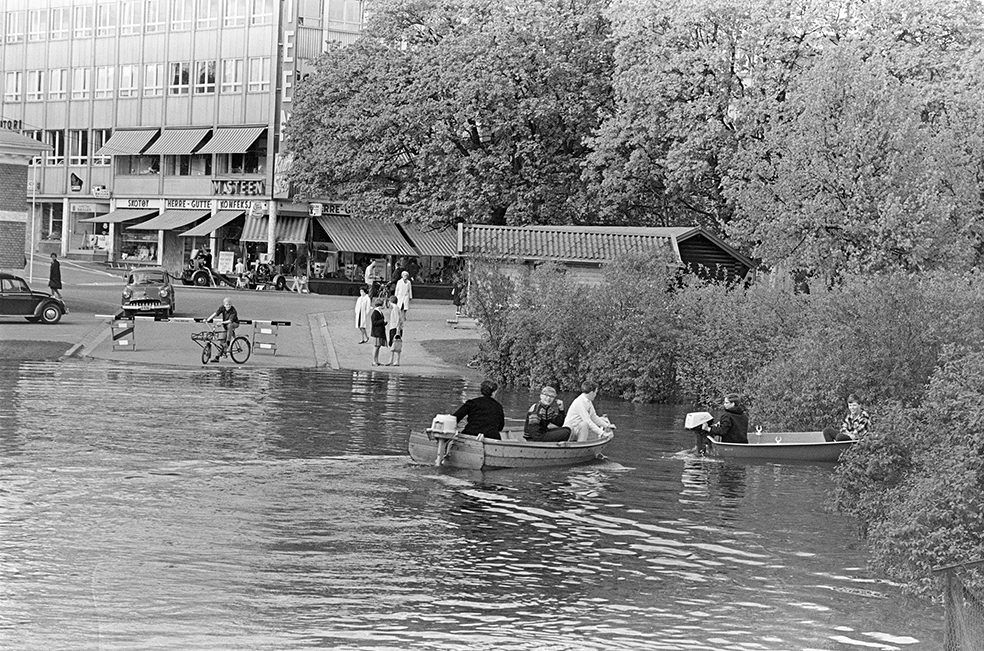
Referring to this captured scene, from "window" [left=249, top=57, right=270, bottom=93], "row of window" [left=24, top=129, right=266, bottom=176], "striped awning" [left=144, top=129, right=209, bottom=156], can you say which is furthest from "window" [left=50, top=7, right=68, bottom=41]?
"window" [left=249, top=57, right=270, bottom=93]

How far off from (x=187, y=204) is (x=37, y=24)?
17808 millimetres

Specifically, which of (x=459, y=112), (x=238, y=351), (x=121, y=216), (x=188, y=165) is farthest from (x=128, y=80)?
(x=238, y=351)

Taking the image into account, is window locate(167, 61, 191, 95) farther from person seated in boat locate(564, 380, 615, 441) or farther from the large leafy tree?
person seated in boat locate(564, 380, 615, 441)

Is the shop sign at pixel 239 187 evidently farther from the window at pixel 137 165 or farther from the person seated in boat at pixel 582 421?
the person seated in boat at pixel 582 421

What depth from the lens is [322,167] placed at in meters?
69.1

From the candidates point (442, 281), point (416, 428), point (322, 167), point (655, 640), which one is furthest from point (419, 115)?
point (655, 640)

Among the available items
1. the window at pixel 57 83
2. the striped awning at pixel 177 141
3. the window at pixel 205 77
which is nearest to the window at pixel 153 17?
the window at pixel 205 77

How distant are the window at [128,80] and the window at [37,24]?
7.09 metres

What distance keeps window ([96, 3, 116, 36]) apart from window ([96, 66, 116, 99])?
2.12 m

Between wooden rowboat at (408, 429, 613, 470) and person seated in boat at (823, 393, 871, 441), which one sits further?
person seated in boat at (823, 393, 871, 441)

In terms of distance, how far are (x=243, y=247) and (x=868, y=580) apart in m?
67.0

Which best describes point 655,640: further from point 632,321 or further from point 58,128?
point 58,128

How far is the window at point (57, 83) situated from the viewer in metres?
88.1

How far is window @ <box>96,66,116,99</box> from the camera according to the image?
8606 centimetres
